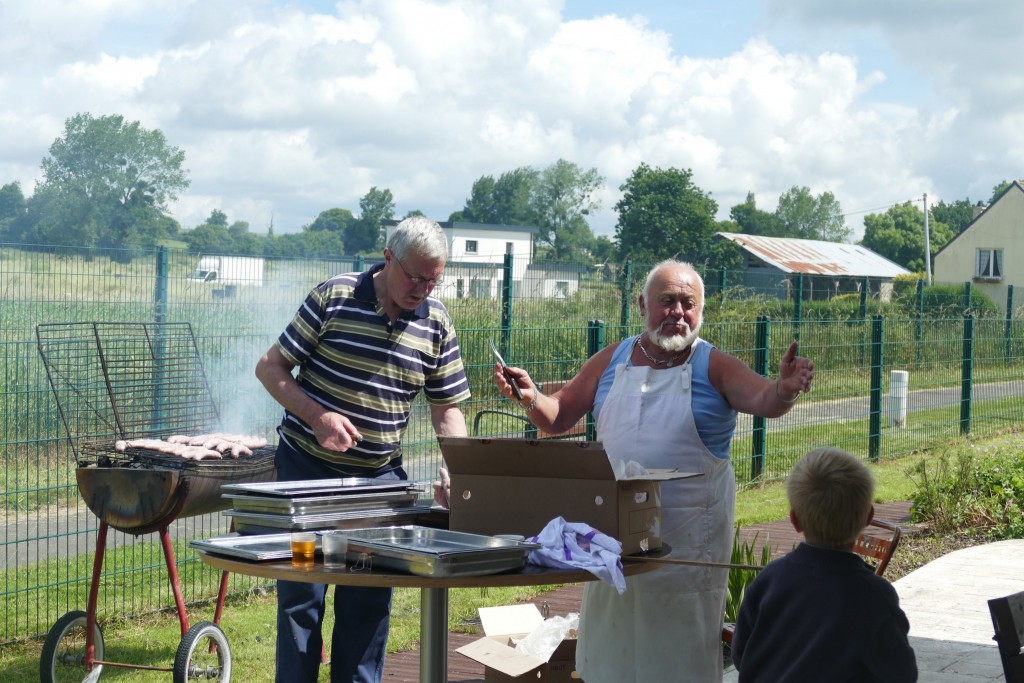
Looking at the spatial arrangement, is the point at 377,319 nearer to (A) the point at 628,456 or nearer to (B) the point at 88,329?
(A) the point at 628,456

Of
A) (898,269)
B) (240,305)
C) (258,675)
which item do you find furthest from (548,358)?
(898,269)

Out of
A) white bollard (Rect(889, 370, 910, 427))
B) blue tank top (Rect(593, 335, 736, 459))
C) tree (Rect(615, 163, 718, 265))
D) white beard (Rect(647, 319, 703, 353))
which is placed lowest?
white bollard (Rect(889, 370, 910, 427))

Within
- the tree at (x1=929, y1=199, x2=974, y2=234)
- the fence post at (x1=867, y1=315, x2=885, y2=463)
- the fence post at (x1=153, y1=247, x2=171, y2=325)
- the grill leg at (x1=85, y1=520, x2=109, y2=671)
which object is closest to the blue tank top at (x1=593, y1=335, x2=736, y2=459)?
the grill leg at (x1=85, y1=520, x2=109, y2=671)

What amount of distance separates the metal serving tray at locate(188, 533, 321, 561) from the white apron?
1341 millimetres

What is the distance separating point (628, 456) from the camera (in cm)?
421

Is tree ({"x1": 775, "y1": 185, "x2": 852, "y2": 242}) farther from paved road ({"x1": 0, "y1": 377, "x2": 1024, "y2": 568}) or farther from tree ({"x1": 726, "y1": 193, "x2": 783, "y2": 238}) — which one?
paved road ({"x1": 0, "y1": 377, "x2": 1024, "y2": 568})

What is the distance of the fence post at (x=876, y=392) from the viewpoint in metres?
13.7

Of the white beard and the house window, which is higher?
the house window

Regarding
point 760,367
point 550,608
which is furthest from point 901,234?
point 550,608

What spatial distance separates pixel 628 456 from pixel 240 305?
5.88 metres

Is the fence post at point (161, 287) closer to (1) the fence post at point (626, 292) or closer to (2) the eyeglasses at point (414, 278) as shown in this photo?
(1) the fence post at point (626, 292)

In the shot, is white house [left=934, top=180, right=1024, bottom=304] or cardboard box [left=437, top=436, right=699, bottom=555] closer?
cardboard box [left=437, top=436, right=699, bottom=555]

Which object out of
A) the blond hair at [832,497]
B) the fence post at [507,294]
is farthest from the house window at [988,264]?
Result: the blond hair at [832,497]

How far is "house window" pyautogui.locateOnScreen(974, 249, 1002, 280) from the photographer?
56031 mm
